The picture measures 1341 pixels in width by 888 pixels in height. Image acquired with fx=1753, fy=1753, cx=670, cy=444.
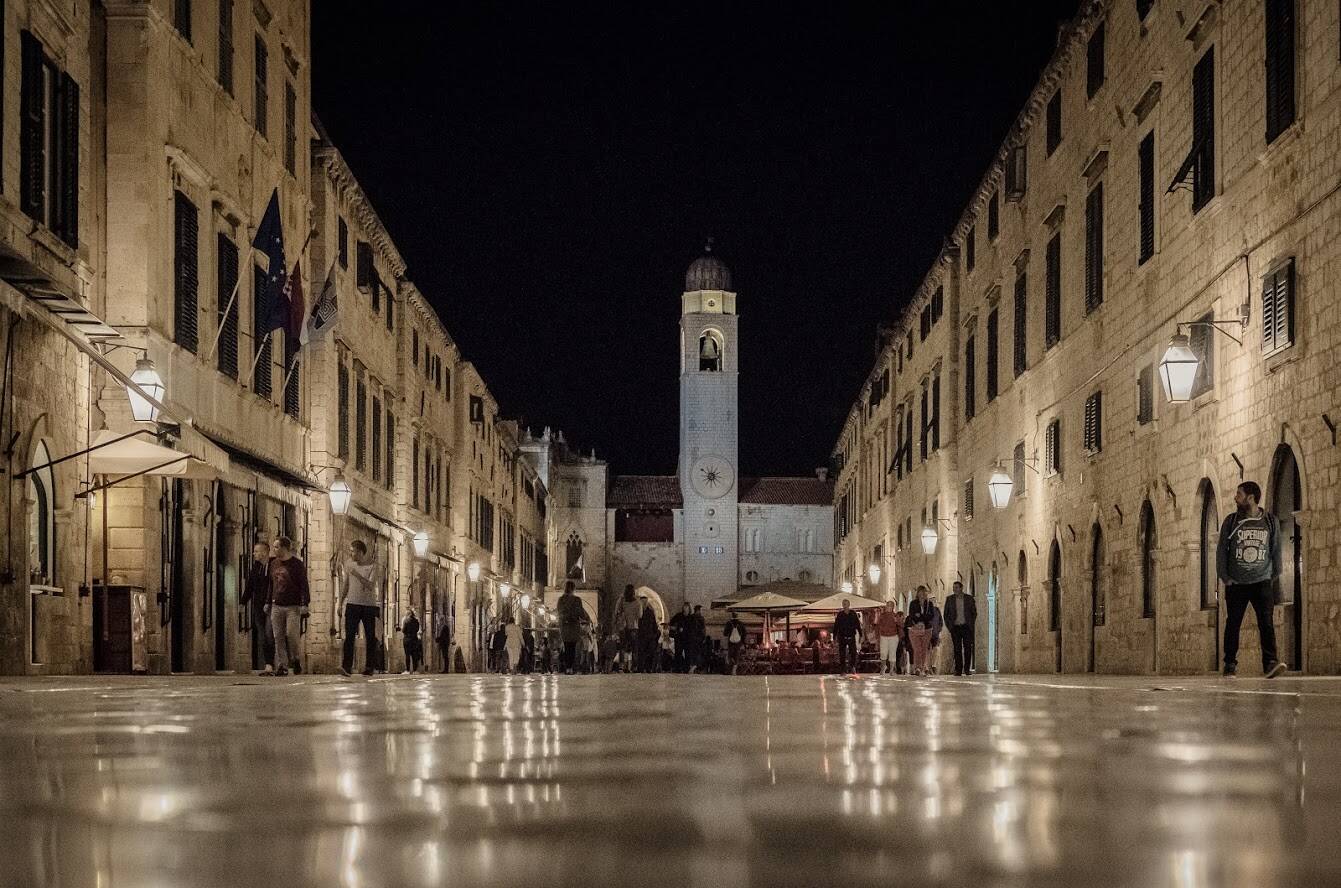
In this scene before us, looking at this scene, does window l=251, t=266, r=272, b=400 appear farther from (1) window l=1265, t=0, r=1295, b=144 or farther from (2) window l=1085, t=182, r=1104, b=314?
(1) window l=1265, t=0, r=1295, b=144

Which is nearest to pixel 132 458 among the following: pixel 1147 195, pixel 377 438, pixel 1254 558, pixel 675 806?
pixel 1254 558

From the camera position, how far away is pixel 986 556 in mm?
35969

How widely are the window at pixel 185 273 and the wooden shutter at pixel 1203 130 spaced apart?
12.3 meters

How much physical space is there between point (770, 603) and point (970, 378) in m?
7.95

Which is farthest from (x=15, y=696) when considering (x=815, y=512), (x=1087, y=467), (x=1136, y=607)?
(x=815, y=512)

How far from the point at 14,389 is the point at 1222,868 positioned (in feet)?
54.2

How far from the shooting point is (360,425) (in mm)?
35281

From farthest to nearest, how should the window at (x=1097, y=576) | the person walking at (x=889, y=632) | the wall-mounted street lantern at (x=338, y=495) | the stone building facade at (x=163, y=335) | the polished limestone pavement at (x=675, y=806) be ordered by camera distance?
the person walking at (x=889, y=632), the wall-mounted street lantern at (x=338, y=495), the window at (x=1097, y=576), the stone building facade at (x=163, y=335), the polished limestone pavement at (x=675, y=806)

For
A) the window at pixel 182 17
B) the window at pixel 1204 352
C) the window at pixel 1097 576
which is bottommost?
the window at pixel 1097 576

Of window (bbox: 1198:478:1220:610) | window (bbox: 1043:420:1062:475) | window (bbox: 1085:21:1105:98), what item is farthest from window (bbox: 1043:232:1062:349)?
window (bbox: 1198:478:1220:610)

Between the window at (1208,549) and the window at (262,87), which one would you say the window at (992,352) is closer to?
the window at (1208,549)

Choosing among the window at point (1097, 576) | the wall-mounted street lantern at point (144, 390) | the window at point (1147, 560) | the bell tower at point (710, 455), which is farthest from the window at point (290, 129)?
the bell tower at point (710, 455)

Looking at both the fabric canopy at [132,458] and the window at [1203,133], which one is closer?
the fabric canopy at [132,458]

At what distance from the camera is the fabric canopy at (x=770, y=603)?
4244 centimetres
